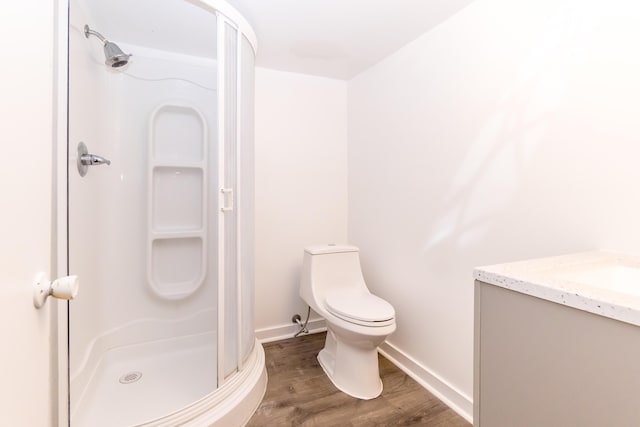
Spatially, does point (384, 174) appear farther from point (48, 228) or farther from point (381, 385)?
point (48, 228)

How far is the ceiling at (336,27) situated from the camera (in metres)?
1.60

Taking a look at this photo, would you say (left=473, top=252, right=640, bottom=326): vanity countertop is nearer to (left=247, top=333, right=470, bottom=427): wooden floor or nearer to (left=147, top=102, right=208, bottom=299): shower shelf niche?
(left=247, top=333, right=470, bottom=427): wooden floor

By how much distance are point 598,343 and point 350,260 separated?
65.0 inches

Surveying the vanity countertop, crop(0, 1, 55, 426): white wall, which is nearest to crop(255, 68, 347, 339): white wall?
crop(0, 1, 55, 426): white wall

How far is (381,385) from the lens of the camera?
5.91 feet

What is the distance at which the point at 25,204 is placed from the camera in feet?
2.15

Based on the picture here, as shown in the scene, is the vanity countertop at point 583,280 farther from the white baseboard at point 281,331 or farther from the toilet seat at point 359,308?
the white baseboard at point 281,331

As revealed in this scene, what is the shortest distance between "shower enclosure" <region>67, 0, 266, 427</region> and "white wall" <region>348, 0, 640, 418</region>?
980 millimetres

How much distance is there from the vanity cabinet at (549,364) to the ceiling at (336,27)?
1511 mm

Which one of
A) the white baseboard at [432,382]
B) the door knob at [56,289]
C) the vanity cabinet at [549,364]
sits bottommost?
the white baseboard at [432,382]

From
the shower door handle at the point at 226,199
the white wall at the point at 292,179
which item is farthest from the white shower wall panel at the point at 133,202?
the shower door handle at the point at 226,199

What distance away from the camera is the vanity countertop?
0.59 meters

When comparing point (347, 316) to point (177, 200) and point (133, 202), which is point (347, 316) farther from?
point (133, 202)

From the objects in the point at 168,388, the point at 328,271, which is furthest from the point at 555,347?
the point at 168,388
